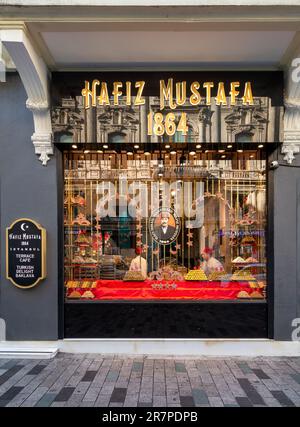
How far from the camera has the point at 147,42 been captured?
4930mm

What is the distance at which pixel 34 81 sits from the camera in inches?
204

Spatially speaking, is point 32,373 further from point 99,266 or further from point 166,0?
point 166,0

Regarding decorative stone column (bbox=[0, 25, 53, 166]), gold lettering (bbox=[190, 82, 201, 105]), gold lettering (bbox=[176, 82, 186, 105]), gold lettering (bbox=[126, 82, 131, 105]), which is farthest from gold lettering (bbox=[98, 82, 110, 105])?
gold lettering (bbox=[190, 82, 201, 105])

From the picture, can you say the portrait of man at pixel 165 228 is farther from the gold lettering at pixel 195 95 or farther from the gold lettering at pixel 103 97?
the gold lettering at pixel 103 97

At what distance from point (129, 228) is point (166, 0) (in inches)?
145

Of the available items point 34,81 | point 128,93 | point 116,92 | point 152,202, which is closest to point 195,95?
point 128,93

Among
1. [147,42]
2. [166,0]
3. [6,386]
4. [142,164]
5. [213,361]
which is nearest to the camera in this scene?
[166,0]

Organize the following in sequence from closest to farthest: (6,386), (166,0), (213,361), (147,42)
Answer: (166,0) → (6,386) → (147,42) → (213,361)

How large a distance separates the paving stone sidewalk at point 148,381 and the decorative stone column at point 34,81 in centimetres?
328

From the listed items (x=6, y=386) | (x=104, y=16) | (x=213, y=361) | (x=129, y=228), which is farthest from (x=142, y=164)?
(x=6, y=386)

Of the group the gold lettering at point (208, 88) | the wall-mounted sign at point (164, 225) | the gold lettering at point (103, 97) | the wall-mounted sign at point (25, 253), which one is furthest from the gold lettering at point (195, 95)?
the wall-mounted sign at point (25, 253)

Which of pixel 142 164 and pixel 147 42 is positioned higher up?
pixel 147 42

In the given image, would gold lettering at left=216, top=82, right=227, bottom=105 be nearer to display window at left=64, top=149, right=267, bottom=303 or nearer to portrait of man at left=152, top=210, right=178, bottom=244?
display window at left=64, top=149, right=267, bottom=303

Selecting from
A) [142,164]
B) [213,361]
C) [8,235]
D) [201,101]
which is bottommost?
[213,361]
